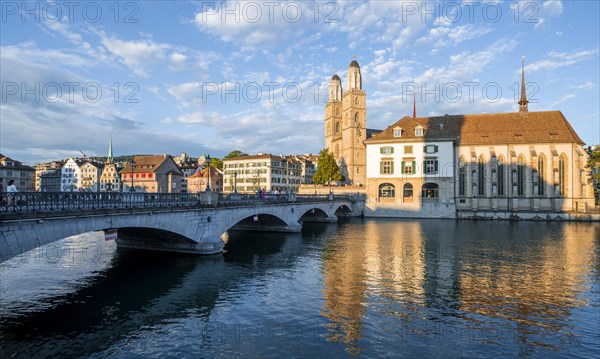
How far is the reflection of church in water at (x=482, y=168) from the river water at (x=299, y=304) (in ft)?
136

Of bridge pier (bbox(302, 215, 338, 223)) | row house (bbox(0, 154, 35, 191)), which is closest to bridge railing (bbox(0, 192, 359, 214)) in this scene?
bridge pier (bbox(302, 215, 338, 223))

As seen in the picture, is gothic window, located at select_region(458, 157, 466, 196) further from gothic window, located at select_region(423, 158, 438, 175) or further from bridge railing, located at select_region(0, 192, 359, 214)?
bridge railing, located at select_region(0, 192, 359, 214)

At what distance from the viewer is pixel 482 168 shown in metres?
73.3

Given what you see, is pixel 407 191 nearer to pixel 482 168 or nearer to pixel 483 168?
pixel 482 168

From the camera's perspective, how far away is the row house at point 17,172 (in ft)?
297

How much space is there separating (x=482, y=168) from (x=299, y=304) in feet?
218

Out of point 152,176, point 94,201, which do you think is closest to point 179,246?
point 94,201

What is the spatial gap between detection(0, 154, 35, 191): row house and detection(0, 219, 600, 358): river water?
77.5 m

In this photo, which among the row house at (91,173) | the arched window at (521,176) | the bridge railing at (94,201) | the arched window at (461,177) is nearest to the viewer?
the bridge railing at (94,201)

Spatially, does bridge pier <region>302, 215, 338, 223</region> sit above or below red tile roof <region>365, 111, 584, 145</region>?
below

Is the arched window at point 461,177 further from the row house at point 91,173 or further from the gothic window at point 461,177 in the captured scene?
the row house at point 91,173

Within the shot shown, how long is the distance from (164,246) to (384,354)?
73.1ft

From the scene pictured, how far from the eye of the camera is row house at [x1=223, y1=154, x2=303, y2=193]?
110 m

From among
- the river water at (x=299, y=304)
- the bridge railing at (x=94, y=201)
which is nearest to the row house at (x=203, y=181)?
the river water at (x=299, y=304)
